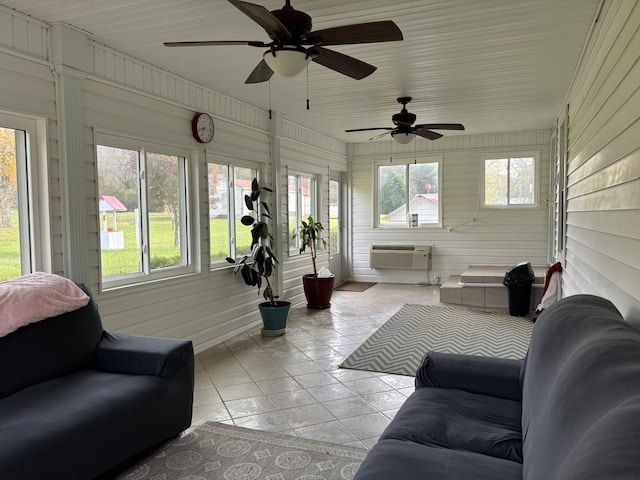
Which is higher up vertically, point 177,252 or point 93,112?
point 93,112

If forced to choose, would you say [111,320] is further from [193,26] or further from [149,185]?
[193,26]

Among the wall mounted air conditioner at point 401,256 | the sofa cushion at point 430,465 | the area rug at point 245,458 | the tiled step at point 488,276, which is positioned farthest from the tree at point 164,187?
the wall mounted air conditioner at point 401,256

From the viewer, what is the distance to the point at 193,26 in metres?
3.33

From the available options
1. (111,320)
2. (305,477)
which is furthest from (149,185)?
(305,477)

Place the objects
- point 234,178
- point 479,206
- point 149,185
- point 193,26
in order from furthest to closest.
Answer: point 479,206
point 234,178
point 149,185
point 193,26

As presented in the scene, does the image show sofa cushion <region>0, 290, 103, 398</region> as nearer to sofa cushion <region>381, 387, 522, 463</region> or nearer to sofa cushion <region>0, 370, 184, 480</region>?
sofa cushion <region>0, 370, 184, 480</region>

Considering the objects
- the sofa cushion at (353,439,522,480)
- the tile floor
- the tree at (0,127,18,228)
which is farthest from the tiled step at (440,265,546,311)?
the tree at (0,127,18,228)

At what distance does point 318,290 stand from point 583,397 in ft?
18.1

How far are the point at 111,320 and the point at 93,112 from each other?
1636mm

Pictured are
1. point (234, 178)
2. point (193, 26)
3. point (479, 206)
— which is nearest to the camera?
point (193, 26)

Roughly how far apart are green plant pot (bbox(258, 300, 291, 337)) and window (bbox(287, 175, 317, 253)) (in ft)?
5.25

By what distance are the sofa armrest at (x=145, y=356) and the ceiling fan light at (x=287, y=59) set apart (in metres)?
1.75

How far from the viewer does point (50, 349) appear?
8.81ft

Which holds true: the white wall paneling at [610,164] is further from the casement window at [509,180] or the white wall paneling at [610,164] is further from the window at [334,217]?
the window at [334,217]
